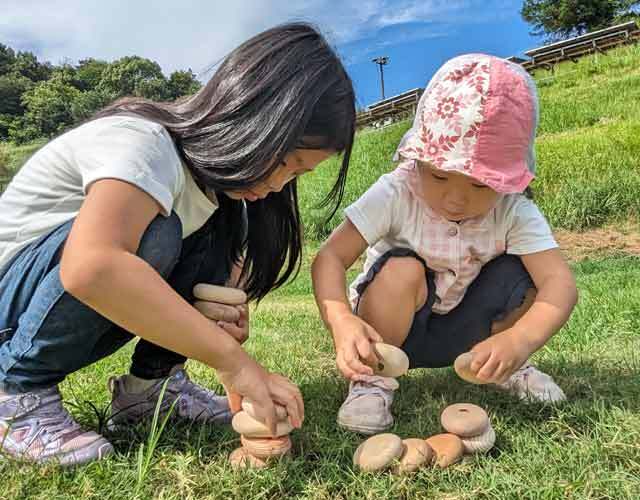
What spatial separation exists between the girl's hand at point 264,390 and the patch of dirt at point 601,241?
5.01 m

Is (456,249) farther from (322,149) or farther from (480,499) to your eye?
(480,499)

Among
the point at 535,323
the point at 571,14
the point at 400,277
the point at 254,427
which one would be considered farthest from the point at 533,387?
the point at 571,14

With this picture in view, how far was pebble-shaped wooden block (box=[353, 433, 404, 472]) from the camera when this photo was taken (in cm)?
116

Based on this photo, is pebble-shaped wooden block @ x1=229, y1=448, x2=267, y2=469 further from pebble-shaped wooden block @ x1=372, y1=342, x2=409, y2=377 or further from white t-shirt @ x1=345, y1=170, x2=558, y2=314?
white t-shirt @ x1=345, y1=170, x2=558, y2=314

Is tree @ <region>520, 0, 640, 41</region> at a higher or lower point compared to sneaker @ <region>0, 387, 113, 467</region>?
higher

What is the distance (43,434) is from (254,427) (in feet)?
1.51

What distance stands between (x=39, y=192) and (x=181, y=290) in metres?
0.40

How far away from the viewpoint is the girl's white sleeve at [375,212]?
1649mm

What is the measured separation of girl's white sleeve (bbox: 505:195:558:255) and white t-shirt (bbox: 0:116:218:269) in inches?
31.2

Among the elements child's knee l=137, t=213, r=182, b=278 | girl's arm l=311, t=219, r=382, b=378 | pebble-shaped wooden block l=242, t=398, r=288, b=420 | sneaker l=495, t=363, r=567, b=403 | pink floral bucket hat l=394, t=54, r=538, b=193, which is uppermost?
pink floral bucket hat l=394, t=54, r=538, b=193

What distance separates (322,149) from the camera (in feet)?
4.48

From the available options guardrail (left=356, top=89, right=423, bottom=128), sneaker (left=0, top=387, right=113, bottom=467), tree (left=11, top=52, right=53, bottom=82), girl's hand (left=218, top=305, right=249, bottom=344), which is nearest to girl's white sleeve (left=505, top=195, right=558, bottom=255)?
girl's hand (left=218, top=305, right=249, bottom=344)

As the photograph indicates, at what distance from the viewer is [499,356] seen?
1.37 meters

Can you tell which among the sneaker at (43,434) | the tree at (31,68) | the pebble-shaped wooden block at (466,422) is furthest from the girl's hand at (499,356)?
the tree at (31,68)
